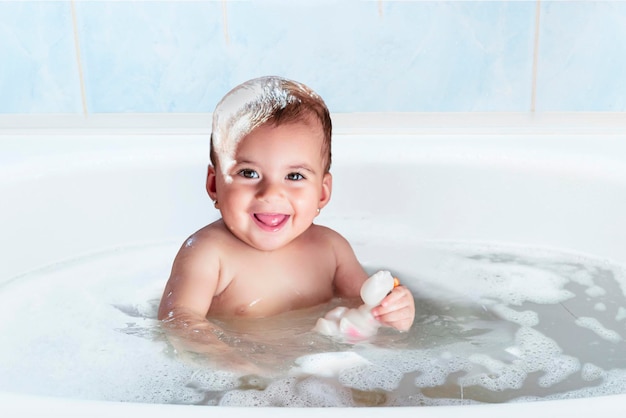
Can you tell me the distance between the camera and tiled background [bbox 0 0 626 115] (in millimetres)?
1734

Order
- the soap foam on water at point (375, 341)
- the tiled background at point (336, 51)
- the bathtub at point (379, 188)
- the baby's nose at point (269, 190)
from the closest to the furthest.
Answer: the soap foam on water at point (375, 341) → the baby's nose at point (269, 190) → the bathtub at point (379, 188) → the tiled background at point (336, 51)

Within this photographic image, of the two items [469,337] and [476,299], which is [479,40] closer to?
[476,299]

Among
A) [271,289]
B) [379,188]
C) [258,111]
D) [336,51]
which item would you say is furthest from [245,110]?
[336,51]

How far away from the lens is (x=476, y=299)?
132 centimetres

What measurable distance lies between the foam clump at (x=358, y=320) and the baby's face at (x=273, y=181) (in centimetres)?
14

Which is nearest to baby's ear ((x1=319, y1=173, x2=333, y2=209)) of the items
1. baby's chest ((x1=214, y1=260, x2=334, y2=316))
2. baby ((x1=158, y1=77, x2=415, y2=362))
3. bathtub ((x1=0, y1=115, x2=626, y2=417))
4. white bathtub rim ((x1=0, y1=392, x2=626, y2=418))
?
baby ((x1=158, y1=77, x2=415, y2=362))

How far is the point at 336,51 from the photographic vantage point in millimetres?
1777

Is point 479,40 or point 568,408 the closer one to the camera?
point 568,408

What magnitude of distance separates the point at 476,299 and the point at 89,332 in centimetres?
59

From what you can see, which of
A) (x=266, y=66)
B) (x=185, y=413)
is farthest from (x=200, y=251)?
(x=266, y=66)

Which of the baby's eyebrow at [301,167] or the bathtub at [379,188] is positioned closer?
the baby's eyebrow at [301,167]

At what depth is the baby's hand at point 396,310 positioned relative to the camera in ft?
3.41

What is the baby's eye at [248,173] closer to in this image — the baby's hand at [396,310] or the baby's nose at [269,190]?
the baby's nose at [269,190]

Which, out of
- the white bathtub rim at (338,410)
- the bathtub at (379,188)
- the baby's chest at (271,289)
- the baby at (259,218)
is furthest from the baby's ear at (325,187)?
the white bathtub rim at (338,410)
